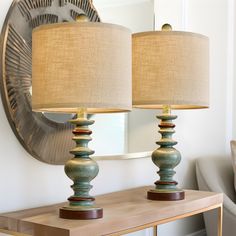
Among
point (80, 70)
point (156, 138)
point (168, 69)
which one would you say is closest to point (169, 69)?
point (168, 69)

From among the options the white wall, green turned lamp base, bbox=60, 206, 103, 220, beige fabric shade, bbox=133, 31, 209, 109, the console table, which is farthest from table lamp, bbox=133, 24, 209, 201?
green turned lamp base, bbox=60, 206, 103, 220

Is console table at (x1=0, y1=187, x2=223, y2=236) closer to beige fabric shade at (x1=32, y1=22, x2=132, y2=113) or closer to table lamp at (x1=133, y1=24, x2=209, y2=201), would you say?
A: table lamp at (x1=133, y1=24, x2=209, y2=201)

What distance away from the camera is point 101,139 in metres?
1.98

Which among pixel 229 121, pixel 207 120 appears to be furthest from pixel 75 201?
pixel 229 121

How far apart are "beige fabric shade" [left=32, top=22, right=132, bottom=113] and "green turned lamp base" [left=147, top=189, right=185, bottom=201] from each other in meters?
0.53

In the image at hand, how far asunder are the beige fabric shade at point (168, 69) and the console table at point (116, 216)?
348 mm

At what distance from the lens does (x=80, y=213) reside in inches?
58.0

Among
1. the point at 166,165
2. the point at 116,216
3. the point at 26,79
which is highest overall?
the point at 26,79

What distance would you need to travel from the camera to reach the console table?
4.60 ft

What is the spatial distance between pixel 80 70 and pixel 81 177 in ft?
1.03

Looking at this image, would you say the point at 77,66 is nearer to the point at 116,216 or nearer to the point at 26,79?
the point at 26,79

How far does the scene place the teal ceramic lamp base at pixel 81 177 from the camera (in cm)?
148

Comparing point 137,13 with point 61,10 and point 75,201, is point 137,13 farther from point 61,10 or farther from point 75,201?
point 75,201

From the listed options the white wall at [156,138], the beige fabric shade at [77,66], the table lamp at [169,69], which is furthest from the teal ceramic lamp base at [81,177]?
the table lamp at [169,69]
